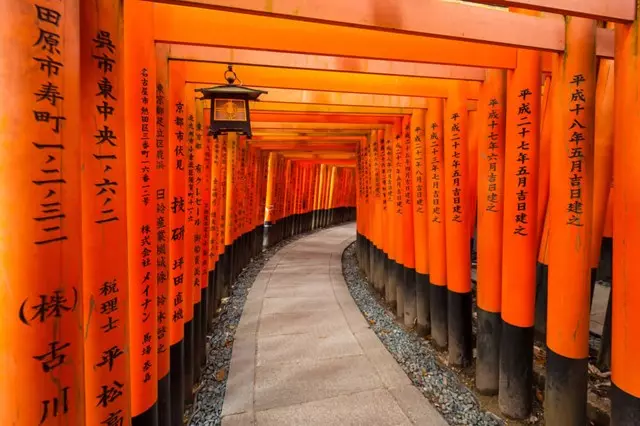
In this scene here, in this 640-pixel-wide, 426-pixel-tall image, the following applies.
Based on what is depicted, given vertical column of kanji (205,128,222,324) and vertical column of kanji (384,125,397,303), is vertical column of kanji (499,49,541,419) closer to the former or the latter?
vertical column of kanji (384,125,397,303)

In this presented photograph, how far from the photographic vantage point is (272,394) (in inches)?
191

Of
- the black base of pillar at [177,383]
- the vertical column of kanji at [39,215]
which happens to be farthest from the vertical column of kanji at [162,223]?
the vertical column of kanji at [39,215]

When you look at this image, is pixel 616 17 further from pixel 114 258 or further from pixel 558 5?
pixel 114 258

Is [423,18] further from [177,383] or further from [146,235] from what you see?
[177,383]

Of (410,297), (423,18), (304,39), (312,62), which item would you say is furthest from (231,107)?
(410,297)

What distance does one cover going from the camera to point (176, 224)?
4102mm

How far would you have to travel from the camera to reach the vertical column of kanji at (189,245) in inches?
187

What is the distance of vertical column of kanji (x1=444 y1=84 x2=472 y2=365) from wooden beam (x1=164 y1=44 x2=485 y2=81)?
3.02 feet

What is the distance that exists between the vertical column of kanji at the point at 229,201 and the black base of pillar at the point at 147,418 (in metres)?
6.58

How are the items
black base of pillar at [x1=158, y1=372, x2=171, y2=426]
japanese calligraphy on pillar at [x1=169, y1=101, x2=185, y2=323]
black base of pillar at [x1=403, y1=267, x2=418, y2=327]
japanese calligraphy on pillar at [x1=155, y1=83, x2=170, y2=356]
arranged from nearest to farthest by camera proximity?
japanese calligraphy on pillar at [x1=155, y1=83, x2=170, y2=356] → black base of pillar at [x1=158, y1=372, x2=171, y2=426] → japanese calligraphy on pillar at [x1=169, y1=101, x2=185, y2=323] → black base of pillar at [x1=403, y1=267, x2=418, y2=327]

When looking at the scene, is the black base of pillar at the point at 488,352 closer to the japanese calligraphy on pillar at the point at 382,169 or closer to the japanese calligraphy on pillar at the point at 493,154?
the japanese calligraphy on pillar at the point at 493,154

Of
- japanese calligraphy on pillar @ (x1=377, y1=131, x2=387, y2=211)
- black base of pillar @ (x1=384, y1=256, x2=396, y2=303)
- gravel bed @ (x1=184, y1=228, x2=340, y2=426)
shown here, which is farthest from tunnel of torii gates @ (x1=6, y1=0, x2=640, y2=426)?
japanese calligraphy on pillar @ (x1=377, y1=131, x2=387, y2=211)

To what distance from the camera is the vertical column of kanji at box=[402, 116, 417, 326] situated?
24.3 ft

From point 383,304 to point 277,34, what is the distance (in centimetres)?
765
